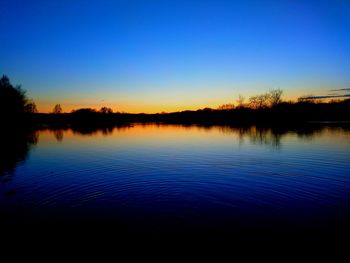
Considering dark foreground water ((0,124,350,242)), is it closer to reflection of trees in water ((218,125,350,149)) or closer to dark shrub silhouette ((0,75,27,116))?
reflection of trees in water ((218,125,350,149))

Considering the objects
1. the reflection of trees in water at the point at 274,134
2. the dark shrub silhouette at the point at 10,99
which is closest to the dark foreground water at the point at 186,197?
the reflection of trees in water at the point at 274,134

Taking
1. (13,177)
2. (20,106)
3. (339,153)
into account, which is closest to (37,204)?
(13,177)

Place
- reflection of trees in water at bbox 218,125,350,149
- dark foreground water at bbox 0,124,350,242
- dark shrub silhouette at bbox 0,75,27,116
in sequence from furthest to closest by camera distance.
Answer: dark shrub silhouette at bbox 0,75,27,116 → reflection of trees in water at bbox 218,125,350,149 → dark foreground water at bbox 0,124,350,242

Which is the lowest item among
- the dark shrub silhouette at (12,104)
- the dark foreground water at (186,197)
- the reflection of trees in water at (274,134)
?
the reflection of trees in water at (274,134)

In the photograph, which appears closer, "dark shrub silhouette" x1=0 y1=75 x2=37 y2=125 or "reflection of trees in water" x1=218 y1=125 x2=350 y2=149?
"reflection of trees in water" x1=218 y1=125 x2=350 y2=149

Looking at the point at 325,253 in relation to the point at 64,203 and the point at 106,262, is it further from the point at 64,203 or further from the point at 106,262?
the point at 64,203

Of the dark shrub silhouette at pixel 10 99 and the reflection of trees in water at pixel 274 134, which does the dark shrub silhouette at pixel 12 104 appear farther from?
the reflection of trees in water at pixel 274 134

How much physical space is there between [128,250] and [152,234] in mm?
1384

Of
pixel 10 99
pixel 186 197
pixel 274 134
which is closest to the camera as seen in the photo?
pixel 186 197

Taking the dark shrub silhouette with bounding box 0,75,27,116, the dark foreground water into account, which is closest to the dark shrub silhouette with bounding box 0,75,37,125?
the dark shrub silhouette with bounding box 0,75,27,116

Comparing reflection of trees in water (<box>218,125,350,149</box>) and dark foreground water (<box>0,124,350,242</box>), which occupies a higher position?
dark foreground water (<box>0,124,350,242</box>)

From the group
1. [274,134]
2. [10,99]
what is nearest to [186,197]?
[274,134]

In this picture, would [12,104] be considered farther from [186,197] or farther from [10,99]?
[186,197]

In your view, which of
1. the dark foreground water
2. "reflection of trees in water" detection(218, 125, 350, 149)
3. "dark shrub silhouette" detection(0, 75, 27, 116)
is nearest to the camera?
the dark foreground water
